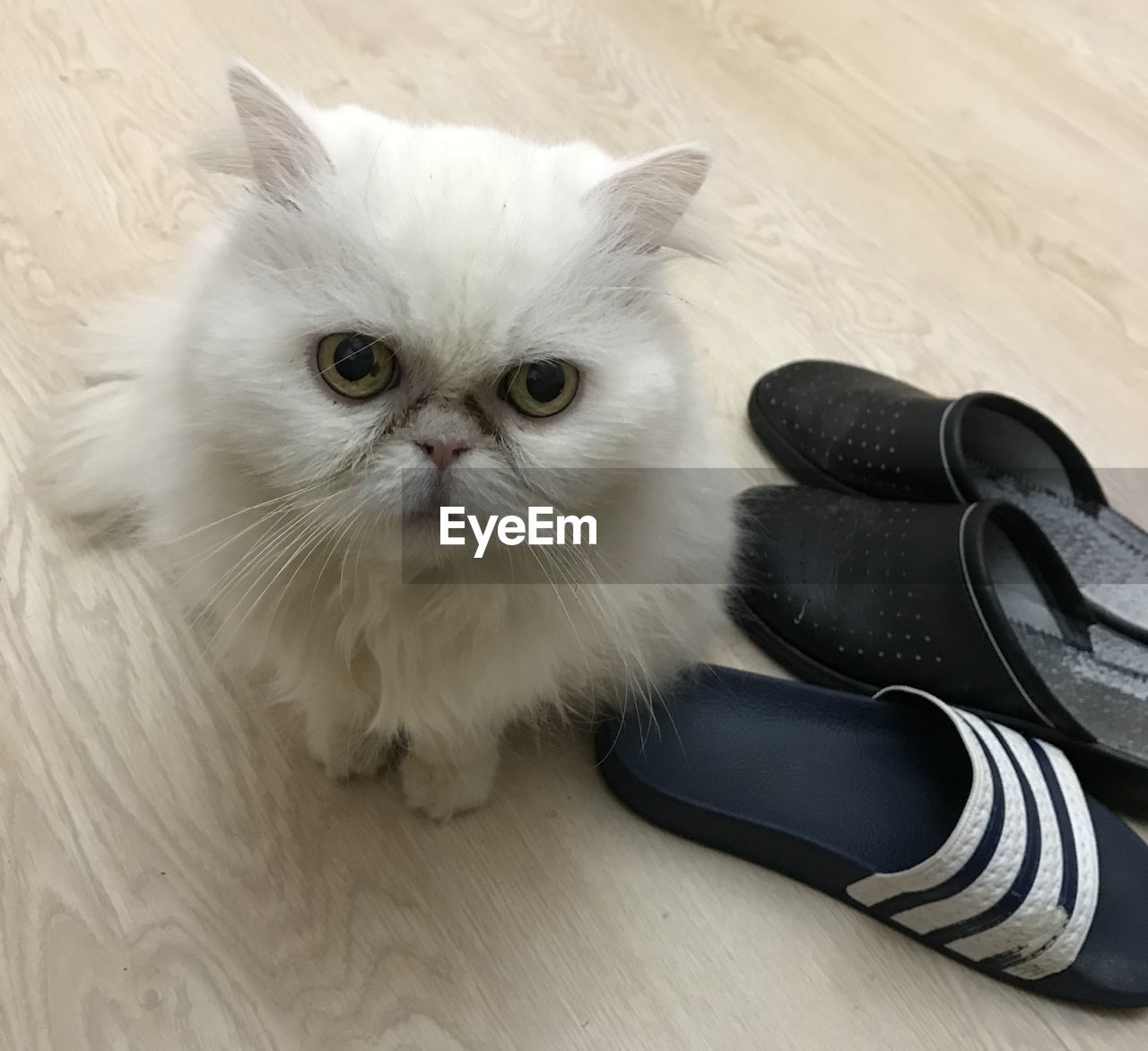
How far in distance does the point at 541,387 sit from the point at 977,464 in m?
0.86

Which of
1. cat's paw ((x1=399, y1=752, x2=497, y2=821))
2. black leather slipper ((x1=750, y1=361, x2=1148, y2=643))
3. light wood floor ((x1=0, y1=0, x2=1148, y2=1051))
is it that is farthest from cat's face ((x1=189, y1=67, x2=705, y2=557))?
black leather slipper ((x1=750, y1=361, x2=1148, y2=643))

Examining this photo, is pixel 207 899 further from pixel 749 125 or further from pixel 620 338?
pixel 749 125

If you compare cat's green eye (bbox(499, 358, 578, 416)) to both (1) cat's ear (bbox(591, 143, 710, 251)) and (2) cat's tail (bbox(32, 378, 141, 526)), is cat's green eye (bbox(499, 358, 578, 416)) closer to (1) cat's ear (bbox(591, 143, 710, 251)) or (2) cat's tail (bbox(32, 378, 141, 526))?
(1) cat's ear (bbox(591, 143, 710, 251))

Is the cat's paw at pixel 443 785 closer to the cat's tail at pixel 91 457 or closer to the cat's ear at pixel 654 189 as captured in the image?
the cat's tail at pixel 91 457

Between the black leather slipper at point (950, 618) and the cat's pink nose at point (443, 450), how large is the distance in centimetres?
66

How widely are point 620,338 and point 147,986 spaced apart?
84 cm

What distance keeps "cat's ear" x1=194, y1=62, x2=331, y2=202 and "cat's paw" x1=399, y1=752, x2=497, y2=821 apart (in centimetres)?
64

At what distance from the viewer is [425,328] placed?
62cm

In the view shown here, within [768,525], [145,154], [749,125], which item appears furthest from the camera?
[749,125]

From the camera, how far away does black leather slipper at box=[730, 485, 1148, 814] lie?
1065 mm

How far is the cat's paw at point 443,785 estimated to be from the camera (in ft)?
3.43

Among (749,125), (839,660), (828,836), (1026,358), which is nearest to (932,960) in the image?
(828,836)

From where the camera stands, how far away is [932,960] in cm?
106

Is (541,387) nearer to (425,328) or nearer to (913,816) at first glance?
(425,328)
